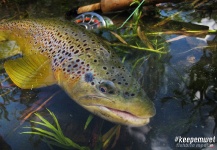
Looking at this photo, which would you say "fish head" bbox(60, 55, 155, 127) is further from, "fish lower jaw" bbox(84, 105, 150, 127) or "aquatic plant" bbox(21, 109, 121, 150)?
"aquatic plant" bbox(21, 109, 121, 150)

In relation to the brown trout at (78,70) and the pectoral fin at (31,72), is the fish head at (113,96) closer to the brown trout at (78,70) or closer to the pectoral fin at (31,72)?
the brown trout at (78,70)

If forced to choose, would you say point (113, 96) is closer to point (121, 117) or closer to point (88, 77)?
point (121, 117)

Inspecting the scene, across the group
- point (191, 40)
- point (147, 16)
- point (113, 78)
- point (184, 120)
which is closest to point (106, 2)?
point (147, 16)

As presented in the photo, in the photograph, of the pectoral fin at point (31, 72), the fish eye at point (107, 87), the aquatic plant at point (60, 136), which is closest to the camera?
the aquatic plant at point (60, 136)

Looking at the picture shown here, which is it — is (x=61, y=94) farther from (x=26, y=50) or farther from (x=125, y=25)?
(x=125, y=25)

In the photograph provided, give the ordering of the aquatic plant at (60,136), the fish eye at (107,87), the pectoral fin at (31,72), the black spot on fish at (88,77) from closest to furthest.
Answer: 1. the aquatic plant at (60,136)
2. the fish eye at (107,87)
3. the black spot on fish at (88,77)
4. the pectoral fin at (31,72)

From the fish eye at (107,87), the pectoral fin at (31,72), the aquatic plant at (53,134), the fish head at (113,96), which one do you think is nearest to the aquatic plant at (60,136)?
the aquatic plant at (53,134)
